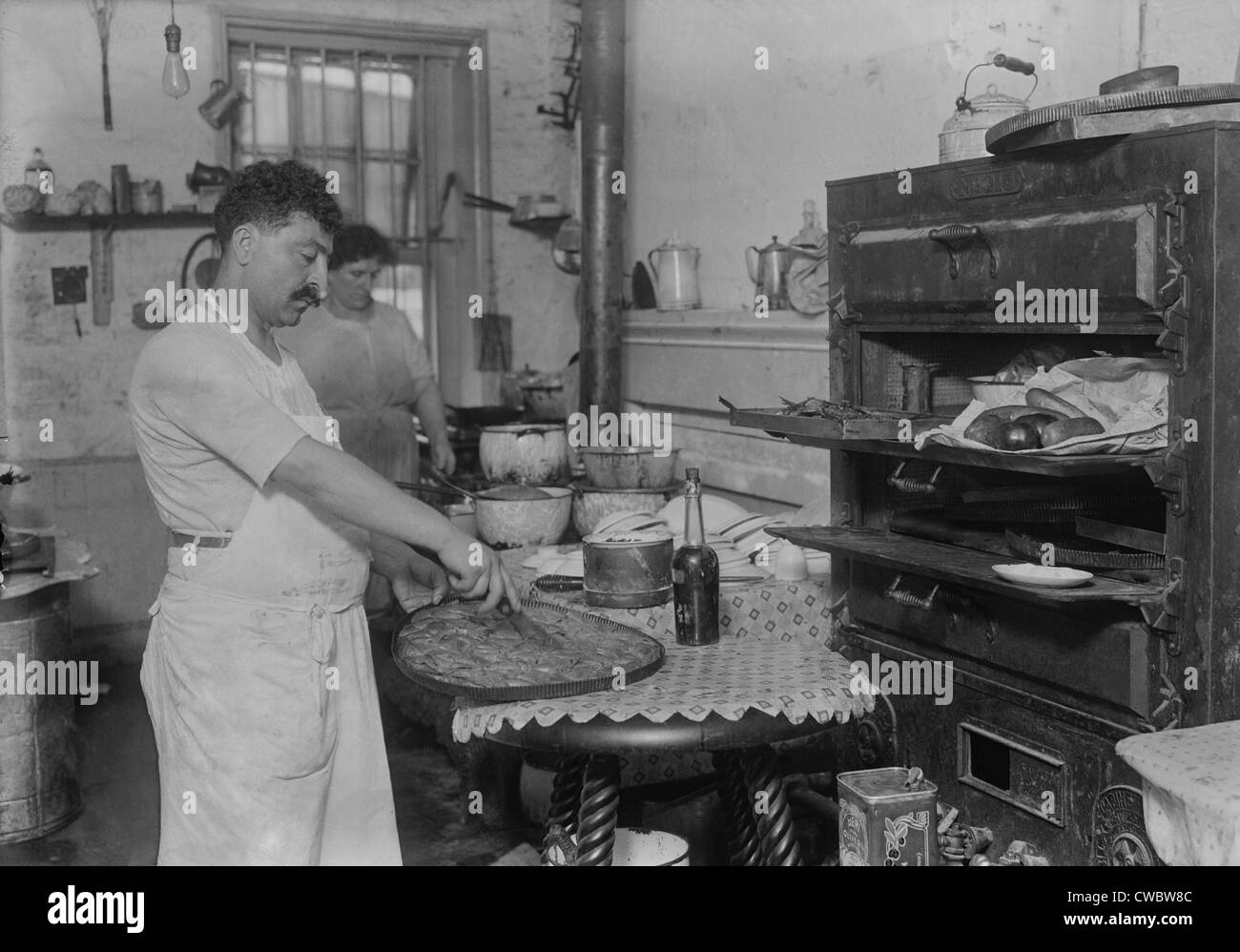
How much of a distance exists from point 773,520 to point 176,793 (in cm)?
220

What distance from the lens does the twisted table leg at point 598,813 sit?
2709 mm

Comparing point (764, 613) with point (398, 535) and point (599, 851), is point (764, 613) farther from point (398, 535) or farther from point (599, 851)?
point (398, 535)

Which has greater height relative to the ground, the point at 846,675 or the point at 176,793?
the point at 846,675

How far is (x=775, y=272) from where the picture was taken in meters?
5.03

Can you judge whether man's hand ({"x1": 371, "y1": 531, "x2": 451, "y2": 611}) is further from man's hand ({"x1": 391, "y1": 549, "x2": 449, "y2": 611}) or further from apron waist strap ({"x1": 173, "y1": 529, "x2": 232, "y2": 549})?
apron waist strap ({"x1": 173, "y1": 529, "x2": 232, "y2": 549})

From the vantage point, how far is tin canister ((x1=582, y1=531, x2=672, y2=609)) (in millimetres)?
3533

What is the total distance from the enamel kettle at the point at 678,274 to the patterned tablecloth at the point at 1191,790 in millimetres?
3714

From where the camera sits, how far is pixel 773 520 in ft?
14.3

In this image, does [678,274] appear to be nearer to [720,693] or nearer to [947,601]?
[947,601]

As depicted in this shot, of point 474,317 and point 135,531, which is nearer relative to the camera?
point 135,531

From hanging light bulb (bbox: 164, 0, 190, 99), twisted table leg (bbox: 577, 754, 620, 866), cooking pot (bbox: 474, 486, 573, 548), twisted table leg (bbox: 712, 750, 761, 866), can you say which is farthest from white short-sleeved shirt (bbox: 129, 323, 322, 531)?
hanging light bulb (bbox: 164, 0, 190, 99)

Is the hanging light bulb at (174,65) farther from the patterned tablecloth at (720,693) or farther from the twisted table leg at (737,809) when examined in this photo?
the twisted table leg at (737,809)

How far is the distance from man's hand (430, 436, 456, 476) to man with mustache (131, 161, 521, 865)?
295cm

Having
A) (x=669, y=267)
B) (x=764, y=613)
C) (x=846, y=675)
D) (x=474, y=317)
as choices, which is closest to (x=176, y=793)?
(x=846, y=675)
